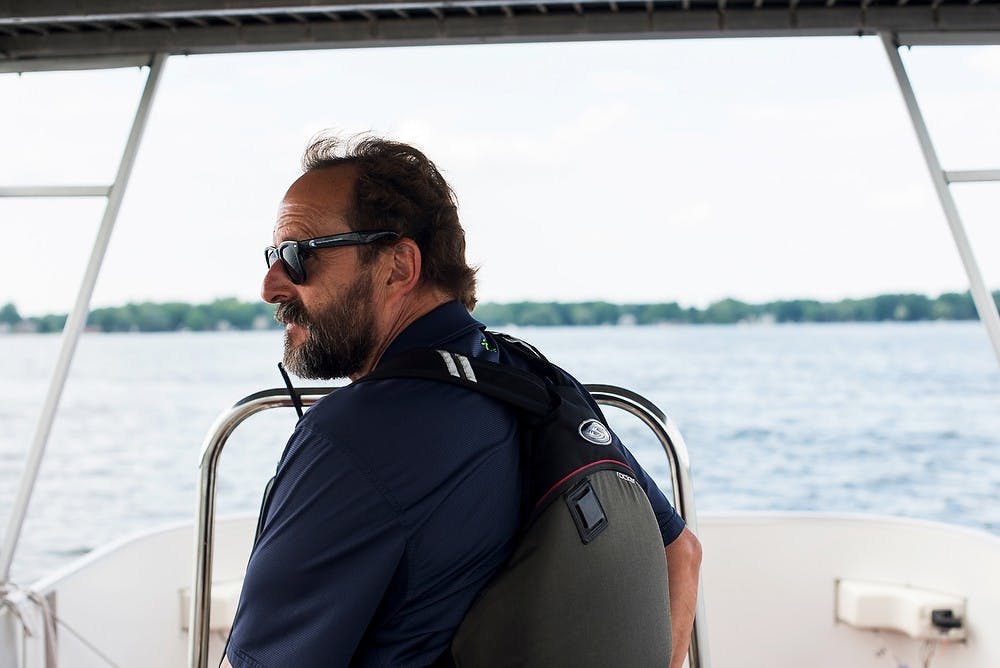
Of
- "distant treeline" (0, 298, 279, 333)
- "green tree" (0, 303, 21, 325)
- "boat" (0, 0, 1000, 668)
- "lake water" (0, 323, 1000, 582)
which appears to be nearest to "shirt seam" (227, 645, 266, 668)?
"boat" (0, 0, 1000, 668)

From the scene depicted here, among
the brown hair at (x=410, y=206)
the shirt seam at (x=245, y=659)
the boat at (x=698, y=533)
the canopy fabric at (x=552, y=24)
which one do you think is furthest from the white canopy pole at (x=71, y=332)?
the shirt seam at (x=245, y=659)

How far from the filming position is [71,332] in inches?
128

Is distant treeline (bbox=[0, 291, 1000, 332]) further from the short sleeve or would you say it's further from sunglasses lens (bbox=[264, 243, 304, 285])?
the short sleeve

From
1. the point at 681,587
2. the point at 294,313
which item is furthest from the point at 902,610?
the point at 294,313

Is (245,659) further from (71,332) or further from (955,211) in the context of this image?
(955,211)

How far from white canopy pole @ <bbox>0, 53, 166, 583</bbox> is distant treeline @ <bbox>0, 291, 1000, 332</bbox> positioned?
3304 centimetres

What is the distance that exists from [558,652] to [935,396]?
34.1 m

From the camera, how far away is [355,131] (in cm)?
158

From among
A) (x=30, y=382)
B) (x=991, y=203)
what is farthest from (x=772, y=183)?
(x=991, y=203)

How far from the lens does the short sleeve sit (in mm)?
1046

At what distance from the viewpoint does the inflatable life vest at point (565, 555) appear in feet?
3.56

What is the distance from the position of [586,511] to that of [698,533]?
2.04 meters

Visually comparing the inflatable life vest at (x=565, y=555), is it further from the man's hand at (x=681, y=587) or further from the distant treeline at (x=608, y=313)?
the distant treeline at (x=608, y=313)

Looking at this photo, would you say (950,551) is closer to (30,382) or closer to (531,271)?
(531,271)
